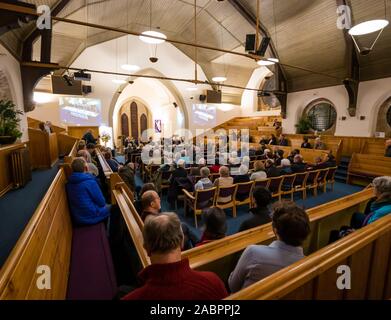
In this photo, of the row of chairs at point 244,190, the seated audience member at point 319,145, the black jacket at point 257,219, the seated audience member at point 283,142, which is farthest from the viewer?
the seated audience member at point 283,142

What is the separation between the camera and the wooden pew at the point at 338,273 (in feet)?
2.40

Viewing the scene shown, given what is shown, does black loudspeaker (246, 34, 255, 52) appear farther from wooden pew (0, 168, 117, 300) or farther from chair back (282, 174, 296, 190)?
wooden pew (0, 168, 117, 300)

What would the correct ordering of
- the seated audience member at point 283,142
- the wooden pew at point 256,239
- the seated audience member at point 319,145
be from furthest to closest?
the seated audience member at point 283,142 → the seated audience member at point 319,145 → the wooden pew at point 256,239

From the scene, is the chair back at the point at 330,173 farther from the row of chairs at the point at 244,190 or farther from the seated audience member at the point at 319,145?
the seated audience member at the point at 319,145

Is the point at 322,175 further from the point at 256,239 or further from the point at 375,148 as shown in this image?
the point at 256,239

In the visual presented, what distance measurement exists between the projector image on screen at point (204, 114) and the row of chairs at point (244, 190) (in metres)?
9.59

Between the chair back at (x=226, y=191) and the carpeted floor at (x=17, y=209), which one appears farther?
the chair back at (x=226, y=191)

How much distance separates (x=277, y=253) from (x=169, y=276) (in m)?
0.61

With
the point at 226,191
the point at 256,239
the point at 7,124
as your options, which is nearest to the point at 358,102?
the point at 226,191

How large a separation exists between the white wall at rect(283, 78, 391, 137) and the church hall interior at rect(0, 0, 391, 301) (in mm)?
60

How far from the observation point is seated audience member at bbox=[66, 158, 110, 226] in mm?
2461

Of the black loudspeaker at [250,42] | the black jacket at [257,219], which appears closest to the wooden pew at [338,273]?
the black jacket at [257,219]

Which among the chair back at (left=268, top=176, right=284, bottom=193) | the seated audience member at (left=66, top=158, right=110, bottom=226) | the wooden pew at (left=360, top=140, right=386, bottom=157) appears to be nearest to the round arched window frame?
the wooden pew at (left=360, top=140, right=386, bottom=157)

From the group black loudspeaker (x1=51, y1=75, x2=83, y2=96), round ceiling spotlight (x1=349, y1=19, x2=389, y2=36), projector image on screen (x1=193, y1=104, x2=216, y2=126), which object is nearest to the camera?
round ceiling spotlight (x1=349, y1=19, x2=389, y2=36)
